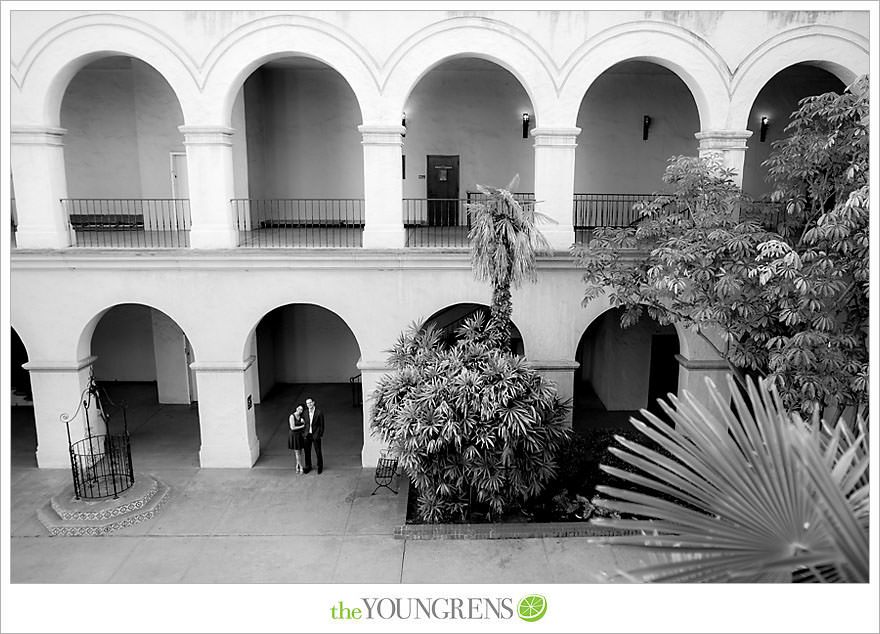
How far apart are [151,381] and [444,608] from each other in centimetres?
1514

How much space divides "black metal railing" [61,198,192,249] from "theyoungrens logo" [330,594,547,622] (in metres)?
10.4

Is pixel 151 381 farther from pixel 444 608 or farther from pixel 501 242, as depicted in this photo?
pixel 444 608

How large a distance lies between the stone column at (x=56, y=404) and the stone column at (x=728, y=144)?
12.9m

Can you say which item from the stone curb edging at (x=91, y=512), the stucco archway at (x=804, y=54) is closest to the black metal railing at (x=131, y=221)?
the stone curb edging at (x=91, y=512)

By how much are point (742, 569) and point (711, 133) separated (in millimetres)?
10644

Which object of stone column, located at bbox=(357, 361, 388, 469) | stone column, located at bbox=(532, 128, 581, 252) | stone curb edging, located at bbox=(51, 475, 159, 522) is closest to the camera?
stone curb edging, located at bbox=(51, 475, 159, 522)

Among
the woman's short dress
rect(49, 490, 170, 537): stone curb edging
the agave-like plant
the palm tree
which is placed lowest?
rect(49, 490, 170, 537): stone curb edging

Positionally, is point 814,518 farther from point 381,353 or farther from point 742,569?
point 381,353

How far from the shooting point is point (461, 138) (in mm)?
17297

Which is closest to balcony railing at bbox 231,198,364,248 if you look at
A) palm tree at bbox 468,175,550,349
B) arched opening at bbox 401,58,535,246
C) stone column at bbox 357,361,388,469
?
arched opening at bbox 401,58,535,246

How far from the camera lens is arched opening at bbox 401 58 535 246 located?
55.6ft

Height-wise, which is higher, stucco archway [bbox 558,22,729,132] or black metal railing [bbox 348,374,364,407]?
stucco archway [bbox 558,22,729,132]

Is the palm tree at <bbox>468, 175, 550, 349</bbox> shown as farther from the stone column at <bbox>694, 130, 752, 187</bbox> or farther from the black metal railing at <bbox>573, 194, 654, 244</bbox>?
the black metal railing at <bbox>573, 194, 654, 244</bbox>

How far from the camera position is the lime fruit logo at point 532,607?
216 inches
